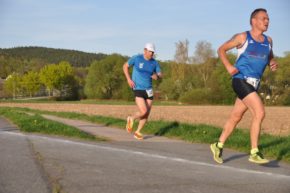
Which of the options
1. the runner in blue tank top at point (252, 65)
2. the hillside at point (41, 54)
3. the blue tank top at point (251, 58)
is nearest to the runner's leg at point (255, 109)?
the runner in blue tank top at point (252, 65)

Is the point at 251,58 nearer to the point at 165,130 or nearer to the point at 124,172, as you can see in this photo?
the point at 124,172

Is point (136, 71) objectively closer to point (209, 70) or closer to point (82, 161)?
point (82, 161)

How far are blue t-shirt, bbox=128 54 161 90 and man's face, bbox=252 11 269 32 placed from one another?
4001mm

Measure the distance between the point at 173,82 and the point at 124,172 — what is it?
84.0 m

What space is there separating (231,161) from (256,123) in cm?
65

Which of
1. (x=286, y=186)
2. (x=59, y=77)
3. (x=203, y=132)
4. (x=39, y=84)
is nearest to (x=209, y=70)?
(x=59, y=77)

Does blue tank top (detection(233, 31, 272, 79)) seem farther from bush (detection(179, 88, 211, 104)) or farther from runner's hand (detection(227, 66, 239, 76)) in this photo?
bush (detection(179, 88, 211, 104))

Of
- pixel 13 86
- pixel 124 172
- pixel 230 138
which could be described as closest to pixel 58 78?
pixel 13 86

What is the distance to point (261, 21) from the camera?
6.40 meters

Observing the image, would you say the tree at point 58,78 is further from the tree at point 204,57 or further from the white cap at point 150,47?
the white cap at point 150,47

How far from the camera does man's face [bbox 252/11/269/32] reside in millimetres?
6391

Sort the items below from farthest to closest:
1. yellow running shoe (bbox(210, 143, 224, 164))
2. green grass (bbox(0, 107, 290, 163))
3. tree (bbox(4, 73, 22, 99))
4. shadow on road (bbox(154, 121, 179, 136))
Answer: tree (bbox(4, 73, 22, 99)), shadow on road (bbox(154, 121, 179, 136)), green grass (bbox(0, 107, 290, 163)), yellow running shoe (bbox(210, 143, 224, 164))

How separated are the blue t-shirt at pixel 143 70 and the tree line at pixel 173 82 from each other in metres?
50.7

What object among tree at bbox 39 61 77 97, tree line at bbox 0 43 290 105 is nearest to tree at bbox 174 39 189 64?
tree line at bbox 0 43 290 105
